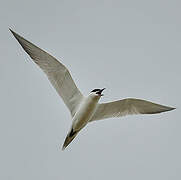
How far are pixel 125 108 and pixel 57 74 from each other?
6.29ft

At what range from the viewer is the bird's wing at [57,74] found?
28.9 ft

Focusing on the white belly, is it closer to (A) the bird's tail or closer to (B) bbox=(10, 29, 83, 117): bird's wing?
(A) the bird's tail

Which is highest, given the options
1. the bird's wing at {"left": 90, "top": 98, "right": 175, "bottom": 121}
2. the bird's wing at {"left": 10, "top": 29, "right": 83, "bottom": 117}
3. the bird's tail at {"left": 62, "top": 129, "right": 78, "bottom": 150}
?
the bird's wing at {"left": 10, "top": 29, "right": 83, "bottom": 117}

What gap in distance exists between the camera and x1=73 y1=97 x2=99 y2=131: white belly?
833cm

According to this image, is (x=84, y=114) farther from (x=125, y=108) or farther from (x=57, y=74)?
(x=57, y=74)

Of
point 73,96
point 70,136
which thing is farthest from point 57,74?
point 70,136

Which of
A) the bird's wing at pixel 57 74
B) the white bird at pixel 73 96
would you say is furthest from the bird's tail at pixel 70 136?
the bird's wing at pixel 57 74

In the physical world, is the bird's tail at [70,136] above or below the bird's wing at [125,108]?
below

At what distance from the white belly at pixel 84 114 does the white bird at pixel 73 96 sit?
7 cm

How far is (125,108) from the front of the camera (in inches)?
352

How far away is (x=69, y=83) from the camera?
8789 millimetres

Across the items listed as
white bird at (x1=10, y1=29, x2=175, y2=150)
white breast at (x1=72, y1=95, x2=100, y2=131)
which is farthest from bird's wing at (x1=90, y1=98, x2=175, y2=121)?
white breast at (x1=72, y1=95, x2=100, y2=131)

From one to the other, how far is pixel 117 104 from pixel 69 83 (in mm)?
1311

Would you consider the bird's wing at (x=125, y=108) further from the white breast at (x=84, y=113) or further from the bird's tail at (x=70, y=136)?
the bird's tail at (x=70, y=136)
